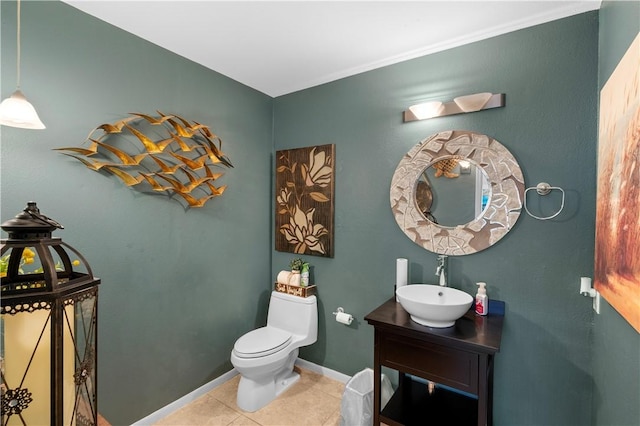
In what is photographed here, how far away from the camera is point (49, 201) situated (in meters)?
1.49

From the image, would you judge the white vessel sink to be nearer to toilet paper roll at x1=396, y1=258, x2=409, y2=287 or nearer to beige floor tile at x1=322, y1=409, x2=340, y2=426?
toilet paper roll at x1=396, y1=258, x2=409, y2=287

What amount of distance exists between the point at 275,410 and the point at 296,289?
0.86 m

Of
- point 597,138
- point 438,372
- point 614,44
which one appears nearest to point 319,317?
point 438,372

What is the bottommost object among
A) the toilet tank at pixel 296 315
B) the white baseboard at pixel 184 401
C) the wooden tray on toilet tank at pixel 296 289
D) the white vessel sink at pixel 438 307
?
the white baseboard at pixel 184 401

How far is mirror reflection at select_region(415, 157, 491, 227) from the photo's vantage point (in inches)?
71.6

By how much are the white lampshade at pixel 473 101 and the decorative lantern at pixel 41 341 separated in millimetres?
2140

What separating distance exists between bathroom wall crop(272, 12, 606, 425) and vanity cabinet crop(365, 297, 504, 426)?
0.65 ft

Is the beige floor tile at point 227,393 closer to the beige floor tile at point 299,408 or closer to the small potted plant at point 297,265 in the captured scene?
the beige floor tile at point 299,408

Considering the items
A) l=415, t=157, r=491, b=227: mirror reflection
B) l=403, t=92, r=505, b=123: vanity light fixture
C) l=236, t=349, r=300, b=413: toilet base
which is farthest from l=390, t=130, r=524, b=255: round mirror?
l=236, t=349, r=300, b=413: toilet base

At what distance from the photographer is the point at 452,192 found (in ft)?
6.26

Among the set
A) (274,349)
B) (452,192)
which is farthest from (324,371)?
(452,192)

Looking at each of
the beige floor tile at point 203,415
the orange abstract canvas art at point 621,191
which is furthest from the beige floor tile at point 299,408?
the orange abstract canvas art at point 621,191

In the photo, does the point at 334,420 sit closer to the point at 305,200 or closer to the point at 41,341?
the point at 305,200

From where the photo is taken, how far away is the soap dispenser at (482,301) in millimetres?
1704
